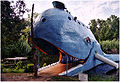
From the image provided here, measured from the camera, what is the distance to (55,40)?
9484 mm

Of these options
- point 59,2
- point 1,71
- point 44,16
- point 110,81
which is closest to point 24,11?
point 44,16

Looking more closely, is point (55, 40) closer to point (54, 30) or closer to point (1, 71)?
point (54, 30)

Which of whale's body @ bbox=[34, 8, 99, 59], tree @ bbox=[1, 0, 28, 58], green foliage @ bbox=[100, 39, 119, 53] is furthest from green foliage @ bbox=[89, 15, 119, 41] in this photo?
tree @ bbox=[1, 0, 28, 58]

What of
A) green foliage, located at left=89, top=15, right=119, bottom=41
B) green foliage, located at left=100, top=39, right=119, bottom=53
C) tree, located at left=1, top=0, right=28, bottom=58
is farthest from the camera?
green foliage, located at left=89, top=15, right=119, bottom=41

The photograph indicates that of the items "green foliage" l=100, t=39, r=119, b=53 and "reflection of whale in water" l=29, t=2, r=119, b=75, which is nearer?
"reflection of whale in water" l=29, t=2, r=119, b=75

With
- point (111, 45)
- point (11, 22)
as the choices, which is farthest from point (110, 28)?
point (11, 22)

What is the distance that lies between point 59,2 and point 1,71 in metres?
6.70

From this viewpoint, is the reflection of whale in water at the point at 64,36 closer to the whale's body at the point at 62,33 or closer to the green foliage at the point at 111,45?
the whale's body at the point at 62,33

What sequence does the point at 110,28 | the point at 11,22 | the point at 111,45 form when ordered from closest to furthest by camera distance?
the point at 11,22
the point at 111,45
the point at 110,28

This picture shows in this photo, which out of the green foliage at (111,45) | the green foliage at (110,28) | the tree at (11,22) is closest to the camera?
the tree at (11,22)

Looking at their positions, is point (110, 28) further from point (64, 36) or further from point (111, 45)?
point (64, 36)

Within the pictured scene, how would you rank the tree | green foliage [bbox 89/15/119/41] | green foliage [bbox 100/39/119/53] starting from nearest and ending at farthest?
the tree, green foliage [bbox 100/39/119/53], green foliage [bbox 89/15/119/41]

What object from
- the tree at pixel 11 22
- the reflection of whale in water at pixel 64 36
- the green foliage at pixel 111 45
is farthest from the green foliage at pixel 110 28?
the tree at pixel 11 22

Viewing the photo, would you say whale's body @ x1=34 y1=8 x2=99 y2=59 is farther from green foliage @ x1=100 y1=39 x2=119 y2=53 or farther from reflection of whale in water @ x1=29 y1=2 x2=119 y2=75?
green foliage @ x1=100 y1=39 x2=119 y2=53
